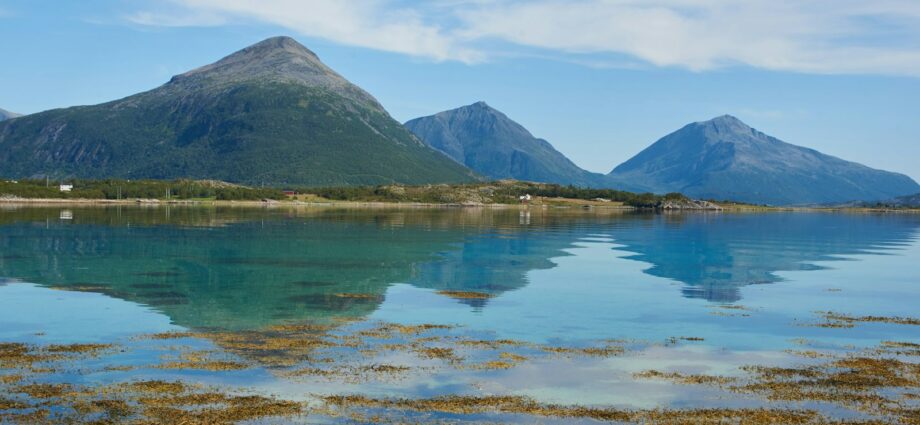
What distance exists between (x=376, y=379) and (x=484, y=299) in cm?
2213

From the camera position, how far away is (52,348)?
105 ft

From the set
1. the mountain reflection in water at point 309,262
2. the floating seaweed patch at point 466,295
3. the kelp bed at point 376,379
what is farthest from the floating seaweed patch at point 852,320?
the floating seaweed patch at point 466,295

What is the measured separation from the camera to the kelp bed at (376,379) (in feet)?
78.2

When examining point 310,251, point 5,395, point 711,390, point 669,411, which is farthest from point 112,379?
point 310,251

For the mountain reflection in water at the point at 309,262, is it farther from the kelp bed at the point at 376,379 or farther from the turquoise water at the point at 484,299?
the kelp bed at the point at 376,379

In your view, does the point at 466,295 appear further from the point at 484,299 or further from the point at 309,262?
the point at 309,262

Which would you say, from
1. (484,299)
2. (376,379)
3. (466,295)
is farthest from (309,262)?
(376,379)

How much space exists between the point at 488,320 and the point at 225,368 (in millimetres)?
16019

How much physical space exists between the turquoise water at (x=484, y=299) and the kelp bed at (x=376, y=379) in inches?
36.1

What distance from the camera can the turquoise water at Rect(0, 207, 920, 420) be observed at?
2934 cm

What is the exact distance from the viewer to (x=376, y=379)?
27969mm

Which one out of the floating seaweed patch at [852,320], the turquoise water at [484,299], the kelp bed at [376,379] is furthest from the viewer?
→ the floating seaweed patch at [852,320]

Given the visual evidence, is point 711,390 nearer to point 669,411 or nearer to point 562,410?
point 669,411

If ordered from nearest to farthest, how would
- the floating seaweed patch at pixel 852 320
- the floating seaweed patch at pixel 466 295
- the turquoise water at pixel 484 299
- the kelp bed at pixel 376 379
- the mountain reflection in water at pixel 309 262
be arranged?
the kelp bed at pixel 376 379, the turquoise water at pixel 484 299, the floating seaweed patch at pixel 852 320, the mountain reflection in water at pixel 309 262, the floating seaweed patch at pixel 466 295
